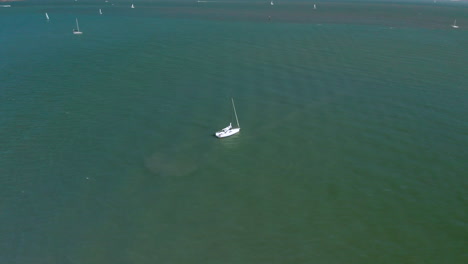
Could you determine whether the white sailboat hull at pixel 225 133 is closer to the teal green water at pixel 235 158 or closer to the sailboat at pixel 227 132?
the sailboat at pixel 227 132

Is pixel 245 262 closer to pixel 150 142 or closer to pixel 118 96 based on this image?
pixel 150 142

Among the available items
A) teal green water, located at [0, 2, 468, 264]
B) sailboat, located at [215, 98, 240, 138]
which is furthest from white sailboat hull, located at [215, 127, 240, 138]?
teal green water, located at [0, 2, 468, 264]

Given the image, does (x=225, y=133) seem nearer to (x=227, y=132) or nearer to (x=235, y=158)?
(x=227, y=132)

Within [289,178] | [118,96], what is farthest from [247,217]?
[118,96]

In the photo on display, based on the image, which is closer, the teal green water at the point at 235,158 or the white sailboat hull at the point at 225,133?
the teal green water at the point at 235,158

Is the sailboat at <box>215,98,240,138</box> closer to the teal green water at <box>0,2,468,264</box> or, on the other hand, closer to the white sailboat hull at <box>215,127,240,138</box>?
the white sailboat hull at <box>215,127,240,138</box>

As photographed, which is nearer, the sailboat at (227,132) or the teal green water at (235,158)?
the teal green water at (235,158)

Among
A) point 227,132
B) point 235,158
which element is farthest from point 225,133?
point 235,158

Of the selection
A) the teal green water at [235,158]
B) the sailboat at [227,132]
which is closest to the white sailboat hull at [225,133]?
the sailboat at [227,132]

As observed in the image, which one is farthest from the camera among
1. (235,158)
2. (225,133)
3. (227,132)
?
(227,132)
